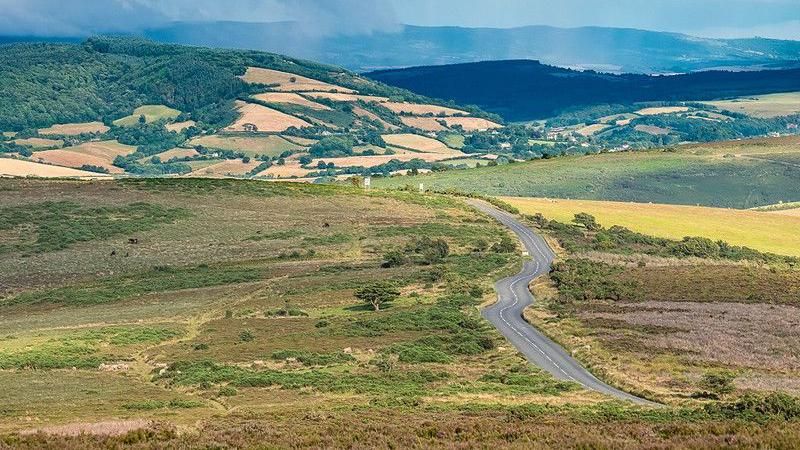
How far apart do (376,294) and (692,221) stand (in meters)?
62.8

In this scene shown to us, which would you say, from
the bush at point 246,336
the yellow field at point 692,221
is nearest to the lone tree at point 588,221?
the yellow field at point 692,221

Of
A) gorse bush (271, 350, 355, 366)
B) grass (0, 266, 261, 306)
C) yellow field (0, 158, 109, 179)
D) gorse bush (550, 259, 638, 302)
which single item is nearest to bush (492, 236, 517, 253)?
gorse bush (550, 259, 638, 302)

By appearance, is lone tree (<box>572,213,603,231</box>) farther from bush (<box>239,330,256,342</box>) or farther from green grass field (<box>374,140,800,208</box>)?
bush (<box>239,330,256,342</box>)

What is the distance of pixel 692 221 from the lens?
127750 millimetres

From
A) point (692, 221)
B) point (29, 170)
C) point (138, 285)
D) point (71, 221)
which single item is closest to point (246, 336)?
point (138, 285)

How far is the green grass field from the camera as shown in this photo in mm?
170875

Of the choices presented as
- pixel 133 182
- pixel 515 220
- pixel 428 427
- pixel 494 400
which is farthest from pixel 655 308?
pixel 133 182

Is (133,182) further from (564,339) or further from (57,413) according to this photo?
(57,413)

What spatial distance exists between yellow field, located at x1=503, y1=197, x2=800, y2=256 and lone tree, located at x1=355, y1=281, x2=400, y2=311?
4964 centimetres

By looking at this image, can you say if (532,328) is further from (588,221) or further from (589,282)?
(588,221)

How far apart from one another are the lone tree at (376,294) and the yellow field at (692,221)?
163 feet

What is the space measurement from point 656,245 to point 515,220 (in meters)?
18.7

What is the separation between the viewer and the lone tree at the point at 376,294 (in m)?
73.6

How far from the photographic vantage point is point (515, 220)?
410 feet
